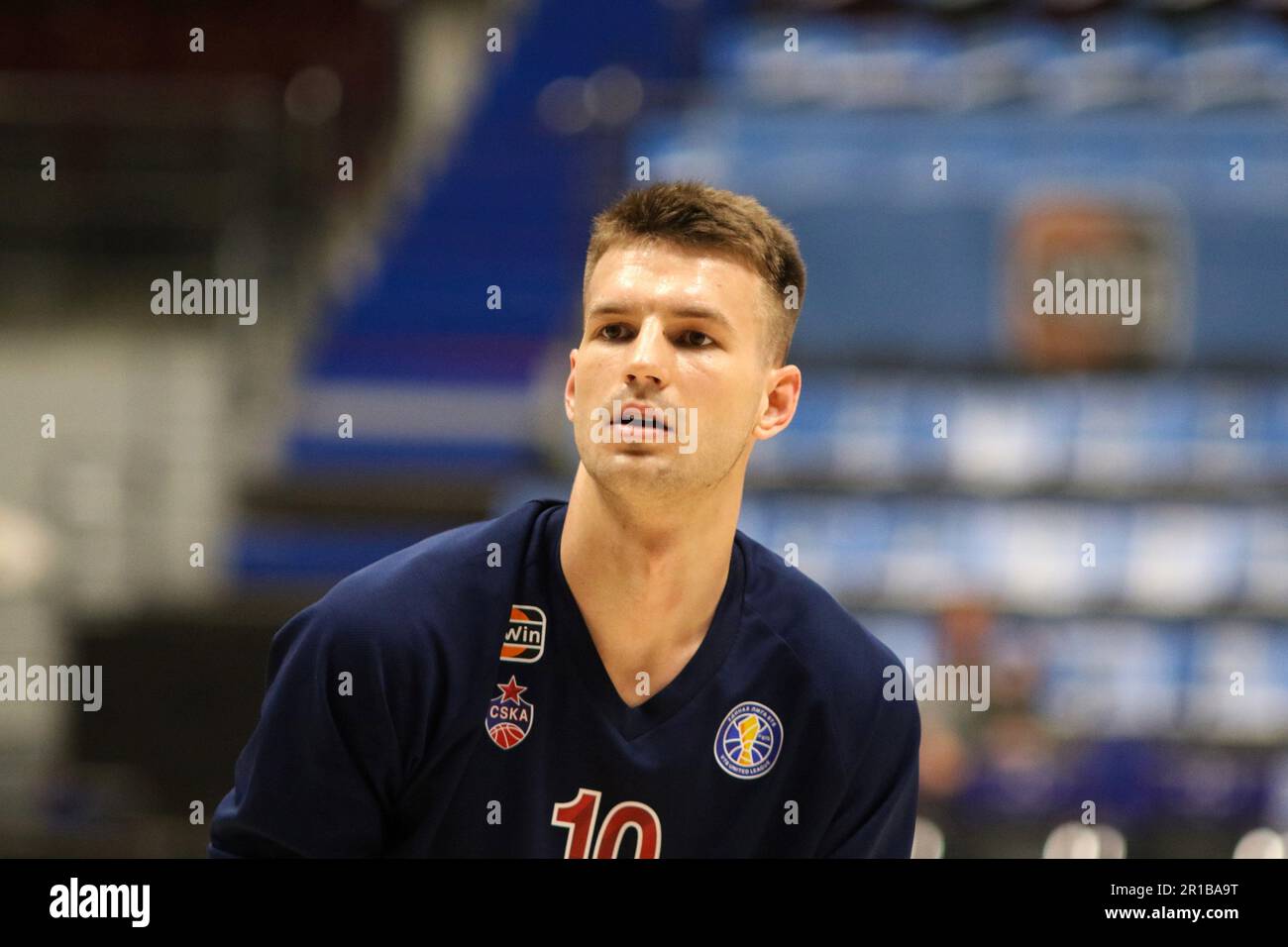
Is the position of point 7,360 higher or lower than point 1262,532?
higher

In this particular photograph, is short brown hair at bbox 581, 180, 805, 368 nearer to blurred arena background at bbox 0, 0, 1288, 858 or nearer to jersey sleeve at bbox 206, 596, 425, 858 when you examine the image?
jersey sleeve at bbox 206, 596, 425, 858

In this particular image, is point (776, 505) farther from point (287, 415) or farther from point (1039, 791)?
point (287, 415)

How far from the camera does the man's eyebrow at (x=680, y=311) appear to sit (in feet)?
9.63

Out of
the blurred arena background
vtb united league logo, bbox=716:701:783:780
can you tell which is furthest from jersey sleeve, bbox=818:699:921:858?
the blurred arena background

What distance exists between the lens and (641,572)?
3.08m

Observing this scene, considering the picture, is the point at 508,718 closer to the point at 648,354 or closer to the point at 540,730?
the point at 540,730

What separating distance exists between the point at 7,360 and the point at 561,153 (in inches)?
141

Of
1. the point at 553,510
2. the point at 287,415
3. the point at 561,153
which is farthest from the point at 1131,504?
Result: the point at 553,510

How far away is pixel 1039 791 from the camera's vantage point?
7387 mm

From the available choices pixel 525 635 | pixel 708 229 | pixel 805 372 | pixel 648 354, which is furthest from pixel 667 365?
pixel 805 372

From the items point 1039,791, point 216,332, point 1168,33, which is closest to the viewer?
point 1039,791

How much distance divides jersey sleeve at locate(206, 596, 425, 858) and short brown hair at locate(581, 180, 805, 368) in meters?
0.80

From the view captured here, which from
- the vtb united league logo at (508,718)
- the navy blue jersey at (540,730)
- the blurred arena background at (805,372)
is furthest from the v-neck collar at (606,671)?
the blurred arena background at (805,372)
